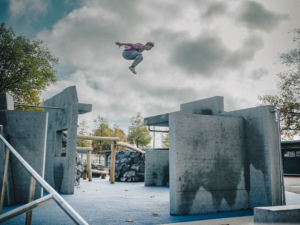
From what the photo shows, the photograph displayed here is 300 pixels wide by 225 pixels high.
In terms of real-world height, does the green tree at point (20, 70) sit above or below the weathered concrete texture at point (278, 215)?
above

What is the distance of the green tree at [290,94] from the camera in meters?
18.3

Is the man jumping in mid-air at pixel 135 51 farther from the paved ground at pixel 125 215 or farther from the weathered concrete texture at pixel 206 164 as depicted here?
the paved ground at pixel 125 215

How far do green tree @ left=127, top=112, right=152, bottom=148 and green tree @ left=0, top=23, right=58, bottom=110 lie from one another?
1627 centimetres

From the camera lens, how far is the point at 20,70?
20.0m

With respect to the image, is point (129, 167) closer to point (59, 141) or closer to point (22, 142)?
point (59, 141)

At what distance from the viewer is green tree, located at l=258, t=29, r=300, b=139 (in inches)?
720

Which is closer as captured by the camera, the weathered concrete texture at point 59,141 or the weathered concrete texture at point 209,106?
the weathered concrete texture at point 209,106

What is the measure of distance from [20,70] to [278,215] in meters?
21.1

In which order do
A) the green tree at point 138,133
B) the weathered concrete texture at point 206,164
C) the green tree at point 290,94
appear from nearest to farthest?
the weathered concrete texture at point 206,164 < the green tree at point 290,94 < the green tree at point 138,133

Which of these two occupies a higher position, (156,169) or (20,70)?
(20,70)

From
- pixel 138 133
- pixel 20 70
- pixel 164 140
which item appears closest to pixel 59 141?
pixel 20 70

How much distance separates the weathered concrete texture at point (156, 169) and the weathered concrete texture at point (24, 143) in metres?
6.59

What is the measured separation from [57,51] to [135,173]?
619 inches

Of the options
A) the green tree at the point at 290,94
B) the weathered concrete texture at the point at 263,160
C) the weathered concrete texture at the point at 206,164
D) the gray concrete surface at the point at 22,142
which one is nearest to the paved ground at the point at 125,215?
the weathered concrete texture at the point at 206,164
